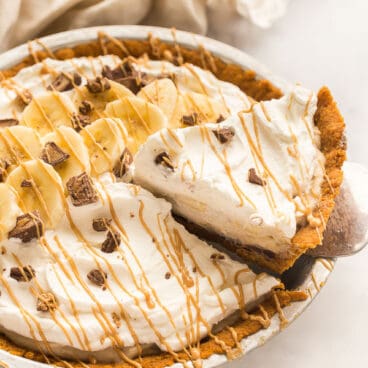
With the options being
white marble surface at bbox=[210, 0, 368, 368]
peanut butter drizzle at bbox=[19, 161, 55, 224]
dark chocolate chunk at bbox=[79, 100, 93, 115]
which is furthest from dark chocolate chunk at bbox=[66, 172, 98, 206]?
white marble surface at bbox=[210, 0, 368, 368]

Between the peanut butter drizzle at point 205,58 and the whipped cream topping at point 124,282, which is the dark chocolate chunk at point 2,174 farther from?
the peanut butter drizzle at point 205,58

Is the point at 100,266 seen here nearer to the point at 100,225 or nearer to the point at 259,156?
the point at 100,225

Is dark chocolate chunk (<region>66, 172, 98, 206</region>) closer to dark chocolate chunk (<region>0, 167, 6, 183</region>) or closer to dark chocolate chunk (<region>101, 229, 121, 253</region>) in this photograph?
dark chocolate chunk (<region>101, 229, 121, 253</region>)

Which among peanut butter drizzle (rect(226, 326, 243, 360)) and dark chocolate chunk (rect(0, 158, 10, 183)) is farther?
dark chocolate chunk (rect(0, 158, 10, 183))

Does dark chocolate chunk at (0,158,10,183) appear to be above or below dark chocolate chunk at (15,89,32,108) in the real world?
below

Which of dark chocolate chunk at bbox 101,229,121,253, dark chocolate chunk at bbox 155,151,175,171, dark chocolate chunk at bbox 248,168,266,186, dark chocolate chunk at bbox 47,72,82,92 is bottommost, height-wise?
dark chocolate chunk at bbox 101,229,121,253

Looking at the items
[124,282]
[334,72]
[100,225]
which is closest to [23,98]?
[100,225]
